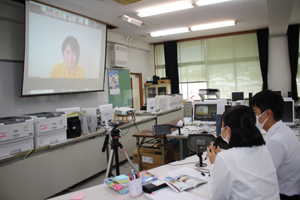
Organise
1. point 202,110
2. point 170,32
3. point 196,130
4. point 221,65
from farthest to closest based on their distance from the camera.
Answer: point 221,65 < point 170,32 < point 202,110 < point 196,130

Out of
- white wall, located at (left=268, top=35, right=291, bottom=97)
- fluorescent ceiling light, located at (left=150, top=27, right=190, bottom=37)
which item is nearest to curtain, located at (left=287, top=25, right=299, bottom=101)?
white wall, located at (left=268, top=35, right=291, bottom=97)

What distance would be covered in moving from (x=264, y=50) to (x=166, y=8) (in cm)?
393

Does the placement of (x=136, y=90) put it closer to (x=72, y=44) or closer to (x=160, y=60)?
(x=160, y=60)

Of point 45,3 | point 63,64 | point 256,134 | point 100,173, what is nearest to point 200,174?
point 256,134

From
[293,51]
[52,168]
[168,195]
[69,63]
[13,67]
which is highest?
[293,51]

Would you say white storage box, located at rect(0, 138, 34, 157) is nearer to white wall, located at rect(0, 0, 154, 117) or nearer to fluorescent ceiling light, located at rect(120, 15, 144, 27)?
white wall, located at rect(0, 0, 154, 117)

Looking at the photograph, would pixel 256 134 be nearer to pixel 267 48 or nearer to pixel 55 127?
pixel 55 127

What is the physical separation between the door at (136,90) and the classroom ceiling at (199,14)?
4.96ft

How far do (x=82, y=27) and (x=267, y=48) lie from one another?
5572 mm

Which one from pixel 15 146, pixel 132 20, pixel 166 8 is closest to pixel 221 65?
pixel 166 8

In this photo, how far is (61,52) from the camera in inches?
159

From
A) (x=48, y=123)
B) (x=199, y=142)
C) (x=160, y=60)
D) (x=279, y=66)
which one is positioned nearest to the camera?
(x=199, y=142)

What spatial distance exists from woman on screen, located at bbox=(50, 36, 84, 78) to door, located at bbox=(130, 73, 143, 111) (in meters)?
3.00

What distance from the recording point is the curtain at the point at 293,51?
248 inches
